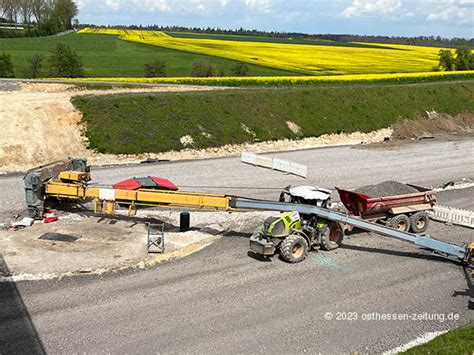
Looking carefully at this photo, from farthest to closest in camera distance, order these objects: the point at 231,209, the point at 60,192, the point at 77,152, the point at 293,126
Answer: the point at 293,126 → the point at 77,152 → the point at 60,192 → the point at 231,209

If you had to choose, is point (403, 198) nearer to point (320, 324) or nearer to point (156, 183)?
point (320, 324)

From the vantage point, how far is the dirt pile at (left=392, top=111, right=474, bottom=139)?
41.6 m

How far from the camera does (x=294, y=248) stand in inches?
567

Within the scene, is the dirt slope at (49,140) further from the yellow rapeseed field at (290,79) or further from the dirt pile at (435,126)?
the yellow rapeseed field at (290,79)

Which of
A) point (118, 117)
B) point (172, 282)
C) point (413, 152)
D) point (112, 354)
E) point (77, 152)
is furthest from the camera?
point (413, 152)

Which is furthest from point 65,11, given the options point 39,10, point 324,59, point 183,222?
point 183,222

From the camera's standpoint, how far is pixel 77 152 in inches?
1117

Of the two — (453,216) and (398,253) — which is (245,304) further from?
(453,216)

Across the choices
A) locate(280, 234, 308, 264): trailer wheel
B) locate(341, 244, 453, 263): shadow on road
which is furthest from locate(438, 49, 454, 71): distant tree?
locate(280, 234, 308, 264): trailer wheel

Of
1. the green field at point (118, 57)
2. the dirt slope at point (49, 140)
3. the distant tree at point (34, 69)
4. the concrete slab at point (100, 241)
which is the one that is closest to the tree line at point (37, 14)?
the green field at point (118, 57)

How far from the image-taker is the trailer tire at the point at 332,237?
15.1 m

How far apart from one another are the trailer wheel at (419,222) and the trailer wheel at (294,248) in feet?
17.7

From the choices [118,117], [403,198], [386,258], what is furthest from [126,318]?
[118,117]

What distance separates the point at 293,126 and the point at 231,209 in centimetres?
2346
